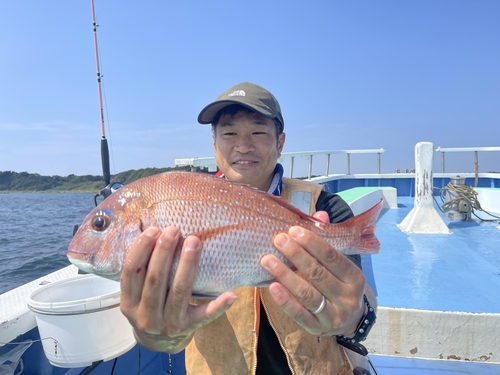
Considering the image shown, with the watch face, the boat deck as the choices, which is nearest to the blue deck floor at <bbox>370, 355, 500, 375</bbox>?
the boat deck

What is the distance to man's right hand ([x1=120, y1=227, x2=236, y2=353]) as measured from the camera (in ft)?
4.95

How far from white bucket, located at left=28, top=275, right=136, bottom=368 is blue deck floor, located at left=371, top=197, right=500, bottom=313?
266 centimetres

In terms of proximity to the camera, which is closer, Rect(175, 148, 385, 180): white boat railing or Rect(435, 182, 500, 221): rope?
Rect(175, 148, 385, 180): white boat railing

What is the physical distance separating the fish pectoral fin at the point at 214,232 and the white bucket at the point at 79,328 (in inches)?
43.5

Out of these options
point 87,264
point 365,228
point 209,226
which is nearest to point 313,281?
point 365,228

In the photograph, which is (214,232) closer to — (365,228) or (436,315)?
(365,228)

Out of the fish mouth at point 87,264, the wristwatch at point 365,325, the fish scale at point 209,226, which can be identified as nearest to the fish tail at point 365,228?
the fish scale at point 209,226

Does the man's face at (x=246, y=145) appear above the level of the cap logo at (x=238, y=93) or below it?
below

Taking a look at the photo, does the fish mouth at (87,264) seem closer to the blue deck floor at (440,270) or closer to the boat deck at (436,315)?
the boat deck at (436,315)

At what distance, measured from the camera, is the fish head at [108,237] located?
1650mm

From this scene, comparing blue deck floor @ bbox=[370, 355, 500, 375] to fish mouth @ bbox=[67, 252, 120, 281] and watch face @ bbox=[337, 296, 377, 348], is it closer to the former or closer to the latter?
watch face @ bbox=[337, 296, 377, 348]

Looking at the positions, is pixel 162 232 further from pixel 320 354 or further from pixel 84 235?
pixel 320 354

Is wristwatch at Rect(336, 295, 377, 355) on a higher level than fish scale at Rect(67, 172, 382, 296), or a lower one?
lower

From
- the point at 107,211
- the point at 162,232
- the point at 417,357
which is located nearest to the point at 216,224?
the point at 162,232
